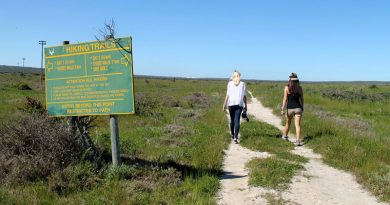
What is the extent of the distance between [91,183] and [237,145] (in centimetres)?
550

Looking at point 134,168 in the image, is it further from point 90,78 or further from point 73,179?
point 90,78

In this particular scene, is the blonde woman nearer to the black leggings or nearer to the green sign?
the black leggings

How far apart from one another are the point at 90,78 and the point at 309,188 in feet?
14.3

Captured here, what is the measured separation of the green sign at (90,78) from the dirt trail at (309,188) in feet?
7.47

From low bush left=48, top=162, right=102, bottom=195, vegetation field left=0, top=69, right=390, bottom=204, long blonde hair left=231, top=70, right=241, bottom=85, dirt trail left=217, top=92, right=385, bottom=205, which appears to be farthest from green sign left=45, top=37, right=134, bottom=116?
long blonde hair left=231, top=70, right=241, bottom=85

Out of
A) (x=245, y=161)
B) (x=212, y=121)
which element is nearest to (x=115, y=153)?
(x=245, y=161)

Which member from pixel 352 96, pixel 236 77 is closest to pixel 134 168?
pixel 236 77

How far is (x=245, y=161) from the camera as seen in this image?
31.6 feet

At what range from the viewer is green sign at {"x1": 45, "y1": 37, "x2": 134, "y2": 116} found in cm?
728

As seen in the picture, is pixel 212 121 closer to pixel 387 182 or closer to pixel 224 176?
pixel 224 176

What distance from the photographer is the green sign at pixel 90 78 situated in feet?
23.9

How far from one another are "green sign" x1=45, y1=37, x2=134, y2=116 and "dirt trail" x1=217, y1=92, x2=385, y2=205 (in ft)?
7.47

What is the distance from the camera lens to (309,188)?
7.44m

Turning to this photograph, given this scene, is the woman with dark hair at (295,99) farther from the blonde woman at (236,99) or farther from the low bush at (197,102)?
the low bush at (197,102)
